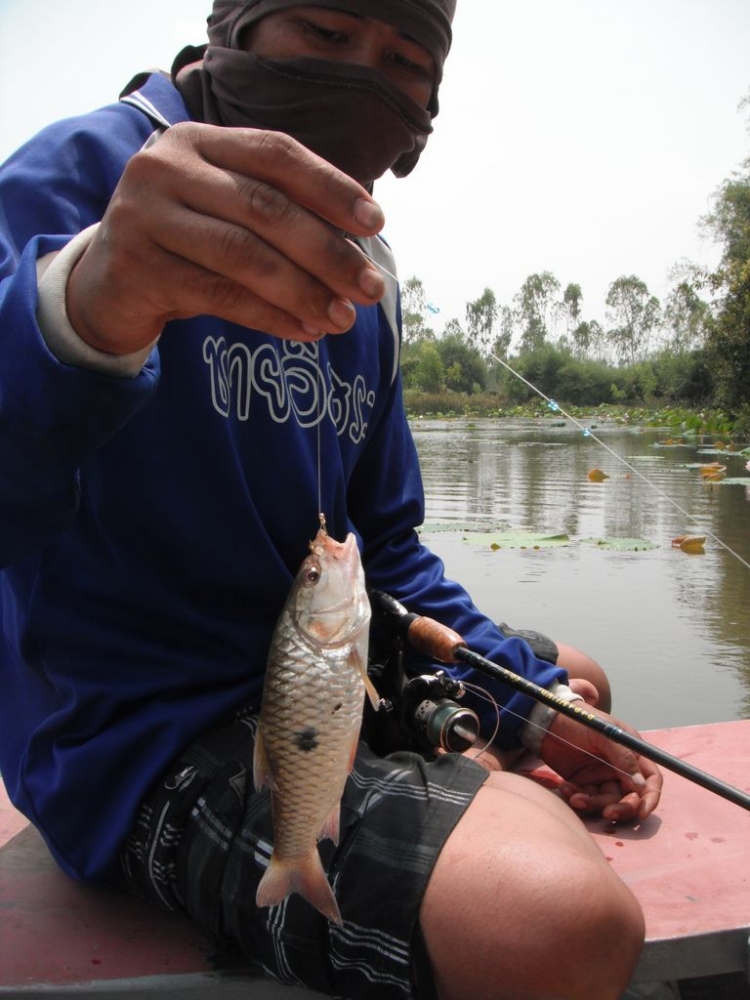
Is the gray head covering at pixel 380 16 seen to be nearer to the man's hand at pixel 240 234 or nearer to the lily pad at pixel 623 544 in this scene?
the man's hand at pixel 240 234

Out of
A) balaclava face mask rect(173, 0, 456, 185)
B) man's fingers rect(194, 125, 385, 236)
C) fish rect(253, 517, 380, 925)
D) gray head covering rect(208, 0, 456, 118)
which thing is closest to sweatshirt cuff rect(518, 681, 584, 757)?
fish rect(253, 517, 380, 925)

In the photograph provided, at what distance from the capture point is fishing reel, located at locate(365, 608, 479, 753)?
194 centimetres

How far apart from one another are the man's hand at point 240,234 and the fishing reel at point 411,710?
1082 millimetres

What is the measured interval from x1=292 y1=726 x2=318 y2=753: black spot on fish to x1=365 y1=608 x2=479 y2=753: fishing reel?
499 mm

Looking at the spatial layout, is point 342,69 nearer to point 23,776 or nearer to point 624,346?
point 23,776

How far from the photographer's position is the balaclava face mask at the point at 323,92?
1.80 m

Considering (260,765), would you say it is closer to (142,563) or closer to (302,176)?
(142,563)

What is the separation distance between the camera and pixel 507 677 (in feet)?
6.91

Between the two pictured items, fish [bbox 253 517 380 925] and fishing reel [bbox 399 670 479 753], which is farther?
fishing reel [bbox 399 670 479 753]

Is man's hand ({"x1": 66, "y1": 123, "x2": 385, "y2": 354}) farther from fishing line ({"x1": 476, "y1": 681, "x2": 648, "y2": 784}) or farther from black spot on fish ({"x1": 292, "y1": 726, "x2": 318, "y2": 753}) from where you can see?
fishing line ({"x1": 476, "y1": 681, "x2": 648, "y2": 784})

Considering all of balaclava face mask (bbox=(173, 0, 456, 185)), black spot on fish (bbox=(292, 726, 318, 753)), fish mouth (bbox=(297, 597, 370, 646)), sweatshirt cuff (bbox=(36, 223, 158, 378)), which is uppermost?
balaclava face mask (bbox=(173, 0, 456, 185))

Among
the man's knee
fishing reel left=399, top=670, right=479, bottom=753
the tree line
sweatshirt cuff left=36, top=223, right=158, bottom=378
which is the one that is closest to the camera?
sweatshirt cuff left=36, top=223, right=158, bottom=378

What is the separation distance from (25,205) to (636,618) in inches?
166

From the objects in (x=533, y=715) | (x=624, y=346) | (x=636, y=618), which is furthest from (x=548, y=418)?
(x=624, y=346)
